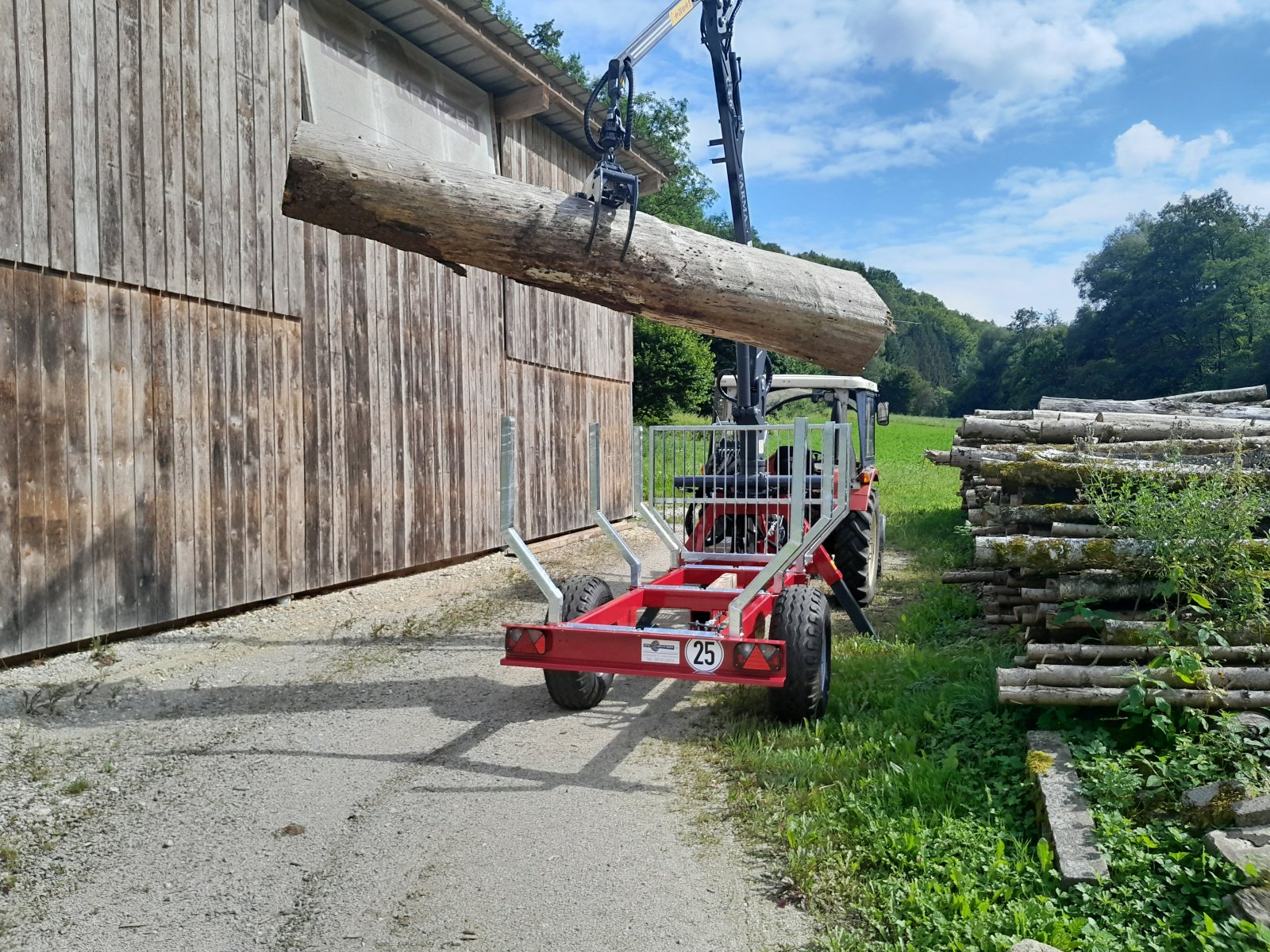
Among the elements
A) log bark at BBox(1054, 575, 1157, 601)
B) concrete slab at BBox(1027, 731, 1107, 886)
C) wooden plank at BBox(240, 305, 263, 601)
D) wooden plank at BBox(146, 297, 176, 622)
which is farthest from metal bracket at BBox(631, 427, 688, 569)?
wooden plank at BBox(146, 297, 176, 622)

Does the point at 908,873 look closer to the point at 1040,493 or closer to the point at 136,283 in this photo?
the point at 1040,493

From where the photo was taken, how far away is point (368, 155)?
16.2ft

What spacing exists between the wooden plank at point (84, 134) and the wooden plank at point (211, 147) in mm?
Result: 961

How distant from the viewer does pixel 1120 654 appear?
13.8 ft

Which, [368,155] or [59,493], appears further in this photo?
[59,493]

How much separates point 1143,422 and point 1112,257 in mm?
65310

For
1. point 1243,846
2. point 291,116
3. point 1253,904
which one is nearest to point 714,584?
point 1243,846

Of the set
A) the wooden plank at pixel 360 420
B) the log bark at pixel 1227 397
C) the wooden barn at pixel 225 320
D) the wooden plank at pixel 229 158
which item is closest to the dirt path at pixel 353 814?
the wooden barn at pixel 225 320

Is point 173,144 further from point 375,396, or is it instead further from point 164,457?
point 375,396

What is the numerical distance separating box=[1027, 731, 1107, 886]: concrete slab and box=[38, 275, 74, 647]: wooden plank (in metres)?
6.05

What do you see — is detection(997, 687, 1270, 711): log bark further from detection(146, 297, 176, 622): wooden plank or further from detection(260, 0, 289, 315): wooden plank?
detection(260, 0, 289, 315): wooden plank

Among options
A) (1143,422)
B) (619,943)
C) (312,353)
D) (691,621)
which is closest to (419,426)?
(312,353)

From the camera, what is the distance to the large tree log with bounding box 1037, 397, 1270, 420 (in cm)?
1089

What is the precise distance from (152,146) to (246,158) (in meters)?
0.96
